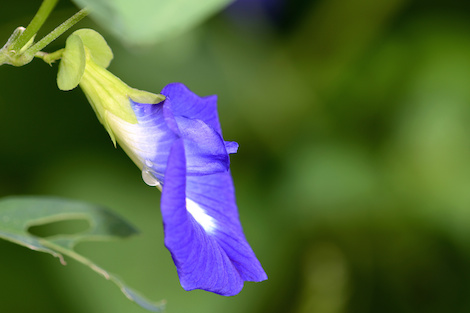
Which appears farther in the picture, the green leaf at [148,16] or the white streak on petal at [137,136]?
the white streak on petal at [137,136]

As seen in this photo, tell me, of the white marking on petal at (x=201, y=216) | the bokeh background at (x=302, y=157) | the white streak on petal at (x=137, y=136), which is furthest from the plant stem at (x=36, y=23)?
the bokeh background at (x=302, y=157)

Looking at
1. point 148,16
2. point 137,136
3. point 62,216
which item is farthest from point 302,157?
point 148,16

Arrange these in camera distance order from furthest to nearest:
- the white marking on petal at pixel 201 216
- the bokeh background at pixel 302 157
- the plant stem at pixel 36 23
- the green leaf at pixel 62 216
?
the bokeh background at pixel 302 157, the green leaf at pixel 62 216, the white marking on petal at pixel 201 216, the plant stem at pixel 36 23

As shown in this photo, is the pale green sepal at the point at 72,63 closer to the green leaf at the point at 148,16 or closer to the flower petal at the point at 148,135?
the flower petal at the point at 148,135

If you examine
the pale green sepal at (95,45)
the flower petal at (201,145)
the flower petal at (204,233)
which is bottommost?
the flower petal at (204,233)

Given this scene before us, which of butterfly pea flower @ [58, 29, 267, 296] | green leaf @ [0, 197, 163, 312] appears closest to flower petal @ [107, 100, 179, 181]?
butterfly pea flower @ [58, 29, 267, 296]

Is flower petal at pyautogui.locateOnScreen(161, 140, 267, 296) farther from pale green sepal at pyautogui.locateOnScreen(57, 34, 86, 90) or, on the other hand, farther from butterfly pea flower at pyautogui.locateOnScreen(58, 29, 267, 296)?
pale green sepal at pyautogui.locateOnScreen(57, 34, 86, 90)

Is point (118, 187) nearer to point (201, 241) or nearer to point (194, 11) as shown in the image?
point (201, 241)
